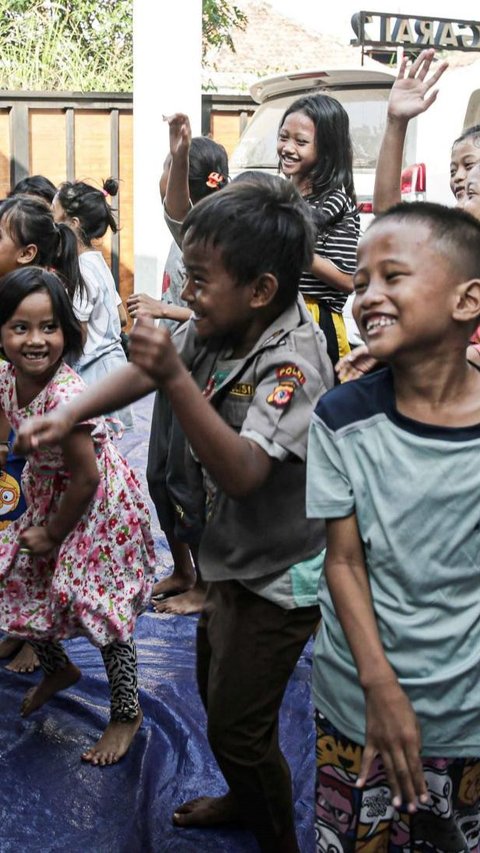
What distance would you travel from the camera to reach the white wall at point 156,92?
10055mm

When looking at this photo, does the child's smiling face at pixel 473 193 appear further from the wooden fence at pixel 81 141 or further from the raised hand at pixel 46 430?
the wooden fence at pixel 81 141

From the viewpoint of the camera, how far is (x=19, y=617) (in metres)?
3.02

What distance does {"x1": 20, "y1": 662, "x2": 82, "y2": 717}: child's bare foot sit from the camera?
318 centimetres

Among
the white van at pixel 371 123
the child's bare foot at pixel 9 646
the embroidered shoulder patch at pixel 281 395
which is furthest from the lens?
the white van at pixel 371 123

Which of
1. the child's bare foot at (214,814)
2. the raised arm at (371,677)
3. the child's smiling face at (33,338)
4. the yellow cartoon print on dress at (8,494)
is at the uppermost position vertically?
the child's smiling face at (33,338)

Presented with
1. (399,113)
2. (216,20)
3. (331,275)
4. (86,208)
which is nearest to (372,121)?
(86,208)

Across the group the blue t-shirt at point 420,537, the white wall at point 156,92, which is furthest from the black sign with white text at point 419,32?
the blue t-shirt at point 420,537

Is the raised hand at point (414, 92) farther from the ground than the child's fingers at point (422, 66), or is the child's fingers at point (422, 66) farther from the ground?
the child's fingers at point (422, 66)

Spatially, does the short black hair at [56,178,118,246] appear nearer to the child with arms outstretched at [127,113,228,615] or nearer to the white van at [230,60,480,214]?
the child with arms outstretched at [127,113,228,615]

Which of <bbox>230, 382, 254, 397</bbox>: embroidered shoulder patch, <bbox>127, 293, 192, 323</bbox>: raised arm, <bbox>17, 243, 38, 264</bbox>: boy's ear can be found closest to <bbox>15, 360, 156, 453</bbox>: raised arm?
<bbox>230, 382, 254, 397</bbox>: embroidered shoulder patch

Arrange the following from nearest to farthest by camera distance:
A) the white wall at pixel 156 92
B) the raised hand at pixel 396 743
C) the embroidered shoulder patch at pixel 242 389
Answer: the raised hand at pixel 396 743, the embroidered shoulder patch at pixel 242 389, the white wall at pixel 156 92

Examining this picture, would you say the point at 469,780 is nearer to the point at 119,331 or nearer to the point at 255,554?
the point at 255,554

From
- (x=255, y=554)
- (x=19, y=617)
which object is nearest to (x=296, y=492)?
(x=255, y=554)

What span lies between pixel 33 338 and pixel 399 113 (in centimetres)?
113
